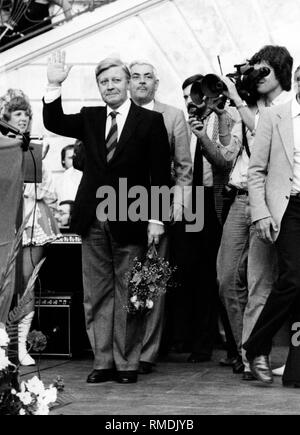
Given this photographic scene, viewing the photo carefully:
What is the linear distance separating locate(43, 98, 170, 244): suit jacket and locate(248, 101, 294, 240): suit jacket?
66cm

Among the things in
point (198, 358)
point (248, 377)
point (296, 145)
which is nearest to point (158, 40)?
point (198, 358)

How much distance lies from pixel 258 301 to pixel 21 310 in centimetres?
346

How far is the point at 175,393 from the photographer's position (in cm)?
→ 720

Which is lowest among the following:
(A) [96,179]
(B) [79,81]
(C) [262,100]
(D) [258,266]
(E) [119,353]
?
(E) [119,353]

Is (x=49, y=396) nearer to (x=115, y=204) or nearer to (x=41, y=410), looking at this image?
(x=41, y=410)

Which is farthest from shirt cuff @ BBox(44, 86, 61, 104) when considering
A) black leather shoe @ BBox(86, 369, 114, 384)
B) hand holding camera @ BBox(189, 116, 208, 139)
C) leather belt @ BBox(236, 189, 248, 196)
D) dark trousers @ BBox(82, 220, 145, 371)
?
black leather shoe @ BBox(86, 369, 114, 384)

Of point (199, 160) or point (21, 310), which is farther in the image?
point (199, 160)

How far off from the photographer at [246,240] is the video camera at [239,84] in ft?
0.09

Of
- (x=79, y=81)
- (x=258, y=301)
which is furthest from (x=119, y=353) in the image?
(x=79, y=81)

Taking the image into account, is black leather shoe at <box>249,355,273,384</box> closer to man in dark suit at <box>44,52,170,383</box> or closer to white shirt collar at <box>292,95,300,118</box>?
man in dark suit at <box>44,52,170,383</box>

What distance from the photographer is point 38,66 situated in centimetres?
1223

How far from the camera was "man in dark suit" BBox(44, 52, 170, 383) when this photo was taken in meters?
7.58

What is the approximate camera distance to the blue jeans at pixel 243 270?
7.66m

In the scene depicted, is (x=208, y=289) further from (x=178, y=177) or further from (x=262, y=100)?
(x=262, y=100)
